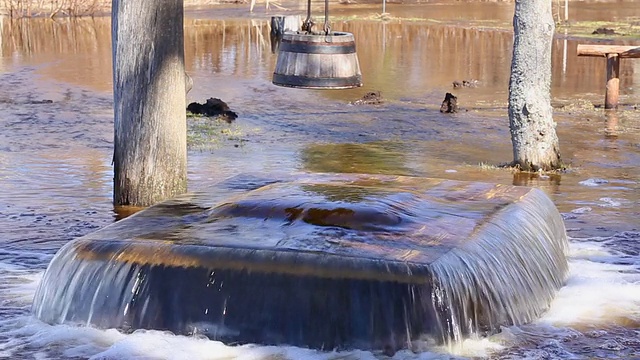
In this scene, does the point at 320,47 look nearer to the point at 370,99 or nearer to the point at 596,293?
the point at 596,293

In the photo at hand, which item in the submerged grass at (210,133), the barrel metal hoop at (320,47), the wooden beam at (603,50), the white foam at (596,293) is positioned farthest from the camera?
the wooden beam at (603,50)

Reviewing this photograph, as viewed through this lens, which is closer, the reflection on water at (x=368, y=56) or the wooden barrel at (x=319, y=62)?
the wooden barrel at (x=319, y=62)

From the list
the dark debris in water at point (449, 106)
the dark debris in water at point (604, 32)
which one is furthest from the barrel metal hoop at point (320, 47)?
the dark debris in water at point (604, 32)

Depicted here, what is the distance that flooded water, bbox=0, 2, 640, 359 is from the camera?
577 centimetres

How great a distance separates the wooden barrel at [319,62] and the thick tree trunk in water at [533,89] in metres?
2.90

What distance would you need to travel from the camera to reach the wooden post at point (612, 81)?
15.2m

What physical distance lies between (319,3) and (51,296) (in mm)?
41003

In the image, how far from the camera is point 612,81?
1530 cm

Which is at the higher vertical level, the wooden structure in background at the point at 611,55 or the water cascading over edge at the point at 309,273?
the wooden structure in background at the point at 611,55

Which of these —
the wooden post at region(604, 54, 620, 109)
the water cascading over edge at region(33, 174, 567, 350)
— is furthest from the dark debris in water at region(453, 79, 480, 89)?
the water cascading over edge at region(33, 174, 567, 350)

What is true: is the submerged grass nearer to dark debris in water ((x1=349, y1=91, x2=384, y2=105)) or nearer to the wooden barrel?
dark debris in water ((x1=349, y1=91, x2=384, y2=105))

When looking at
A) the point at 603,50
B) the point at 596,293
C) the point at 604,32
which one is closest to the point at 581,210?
the point at 596,293

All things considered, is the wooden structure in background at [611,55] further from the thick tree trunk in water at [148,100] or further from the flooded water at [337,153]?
the thick tree trunk in water at [148,100]

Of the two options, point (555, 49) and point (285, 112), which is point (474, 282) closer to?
point (285, 112)
